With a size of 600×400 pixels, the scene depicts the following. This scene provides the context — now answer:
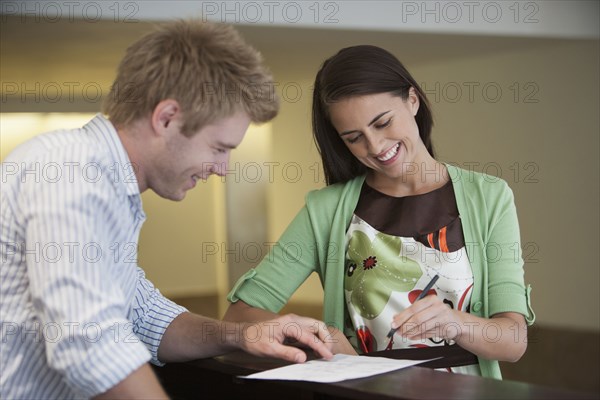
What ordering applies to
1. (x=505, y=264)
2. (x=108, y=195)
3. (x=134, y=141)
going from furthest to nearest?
(x=505, y=264) → (x=134, y=141) → (x=108, y=195)

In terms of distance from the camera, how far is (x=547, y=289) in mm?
6633

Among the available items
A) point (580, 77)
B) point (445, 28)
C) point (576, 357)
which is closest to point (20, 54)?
point (445, 28)

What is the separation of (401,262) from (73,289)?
3.99ft

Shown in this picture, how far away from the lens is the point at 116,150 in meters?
1.61

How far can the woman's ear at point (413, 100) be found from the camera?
8.54 feet

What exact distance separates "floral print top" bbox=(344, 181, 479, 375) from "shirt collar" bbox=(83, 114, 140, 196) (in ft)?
3.27

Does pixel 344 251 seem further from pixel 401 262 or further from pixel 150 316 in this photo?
pixel 150 316

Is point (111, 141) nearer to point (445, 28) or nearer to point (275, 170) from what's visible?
point (445, 28)

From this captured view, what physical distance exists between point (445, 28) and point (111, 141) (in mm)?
4098

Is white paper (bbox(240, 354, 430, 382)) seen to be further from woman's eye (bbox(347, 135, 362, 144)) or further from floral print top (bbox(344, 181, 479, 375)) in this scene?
woman's eye (bbox(347, 135, 362, 144))

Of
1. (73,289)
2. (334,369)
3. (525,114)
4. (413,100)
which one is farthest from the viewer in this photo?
(525,114)

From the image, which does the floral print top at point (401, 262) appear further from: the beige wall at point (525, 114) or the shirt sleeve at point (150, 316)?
the beige wall at point (525, 114)

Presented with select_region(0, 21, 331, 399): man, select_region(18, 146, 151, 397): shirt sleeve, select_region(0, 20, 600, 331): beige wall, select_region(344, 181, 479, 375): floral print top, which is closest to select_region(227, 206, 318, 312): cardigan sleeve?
select_region(344, 181, 479, 375): floral print top

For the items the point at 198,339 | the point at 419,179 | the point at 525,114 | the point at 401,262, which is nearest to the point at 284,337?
the point at 198,339
